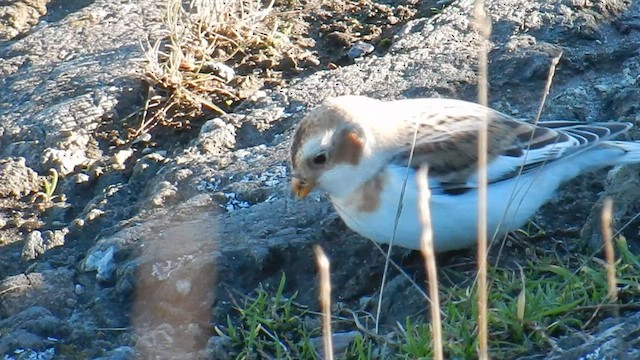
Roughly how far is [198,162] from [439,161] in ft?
4.01

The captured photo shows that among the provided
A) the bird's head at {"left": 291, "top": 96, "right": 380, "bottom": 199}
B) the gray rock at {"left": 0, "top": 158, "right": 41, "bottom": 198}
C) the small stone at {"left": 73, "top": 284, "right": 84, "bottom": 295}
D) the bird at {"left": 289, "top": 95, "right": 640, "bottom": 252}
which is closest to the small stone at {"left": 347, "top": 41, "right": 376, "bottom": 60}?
the bird at {"left": 289, "top": 95, "right": 640, "bottom": 252}

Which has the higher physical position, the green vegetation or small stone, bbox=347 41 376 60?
small stone, bbox=347 41 376 60

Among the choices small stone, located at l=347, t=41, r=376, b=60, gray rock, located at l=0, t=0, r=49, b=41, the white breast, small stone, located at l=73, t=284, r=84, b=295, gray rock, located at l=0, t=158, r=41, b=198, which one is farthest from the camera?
gray rock, located at l=0, t=0, r=49, b=41

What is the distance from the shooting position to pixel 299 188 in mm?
3984

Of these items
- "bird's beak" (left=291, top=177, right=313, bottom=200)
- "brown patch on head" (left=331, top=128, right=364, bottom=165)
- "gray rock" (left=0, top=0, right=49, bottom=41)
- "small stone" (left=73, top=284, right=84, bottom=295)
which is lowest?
"small stone" (left=73, top=284, right=84, bottom=295)

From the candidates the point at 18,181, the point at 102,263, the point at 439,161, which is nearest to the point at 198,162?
the point at 102,263

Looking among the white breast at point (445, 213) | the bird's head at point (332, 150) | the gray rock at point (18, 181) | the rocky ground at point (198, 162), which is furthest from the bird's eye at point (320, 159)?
the gray rock at point (18, 181)

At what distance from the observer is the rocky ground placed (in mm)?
3992

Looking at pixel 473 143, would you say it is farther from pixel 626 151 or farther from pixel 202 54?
pixel 202 54

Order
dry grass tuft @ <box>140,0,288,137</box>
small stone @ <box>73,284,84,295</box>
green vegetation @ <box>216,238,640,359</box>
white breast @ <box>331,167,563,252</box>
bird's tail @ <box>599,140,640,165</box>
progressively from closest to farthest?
green vegetation @ <box>216,238,640,359</box>
white breast @ <box>331,167,563,252</box>
bird's tail @ <box>599,140,640,165</box>
small stone @ <box>73,284,84,295</box>
dry grass tuft @ <box>140,0,288,137</box>

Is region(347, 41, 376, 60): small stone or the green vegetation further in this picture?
region(347, 41, 376, 60): small stone

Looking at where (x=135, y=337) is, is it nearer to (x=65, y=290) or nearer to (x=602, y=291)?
(x=65, y=290)

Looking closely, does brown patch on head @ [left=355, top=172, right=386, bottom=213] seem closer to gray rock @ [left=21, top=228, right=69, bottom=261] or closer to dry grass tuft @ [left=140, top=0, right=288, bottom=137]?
gray rock @ [left=21, top=228, right=69, bottom=261]

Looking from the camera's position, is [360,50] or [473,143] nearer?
[473,143]
